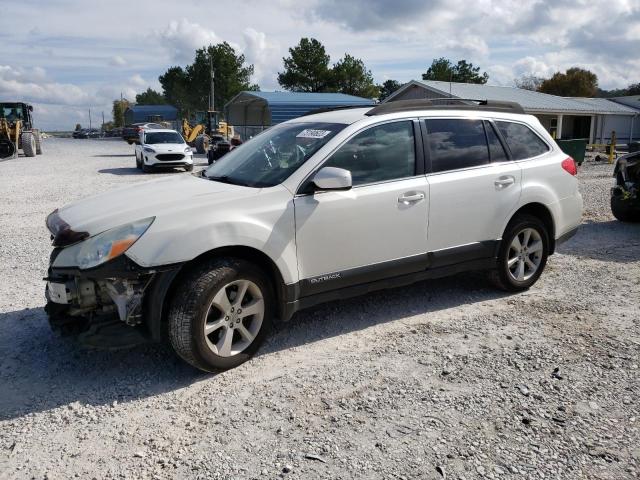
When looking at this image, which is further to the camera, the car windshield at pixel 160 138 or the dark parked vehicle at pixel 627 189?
the car windshield at pixel 160 138

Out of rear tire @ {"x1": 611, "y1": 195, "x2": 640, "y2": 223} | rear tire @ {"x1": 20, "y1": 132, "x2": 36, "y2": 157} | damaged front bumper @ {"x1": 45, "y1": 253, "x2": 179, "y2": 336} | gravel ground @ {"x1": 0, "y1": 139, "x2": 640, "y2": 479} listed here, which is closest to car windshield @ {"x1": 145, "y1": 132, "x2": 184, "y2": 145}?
rear tire @ {"x1": 20, "y1": 132, "x2": 36, "y2": 157}

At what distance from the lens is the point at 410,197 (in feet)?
14.5

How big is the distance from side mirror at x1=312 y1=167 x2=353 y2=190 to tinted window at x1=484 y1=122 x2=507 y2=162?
1815 millimetres

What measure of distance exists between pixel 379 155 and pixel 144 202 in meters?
1.84

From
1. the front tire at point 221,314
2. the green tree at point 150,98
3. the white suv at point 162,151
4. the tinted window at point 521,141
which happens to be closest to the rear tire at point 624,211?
the tinted window at point 521,141

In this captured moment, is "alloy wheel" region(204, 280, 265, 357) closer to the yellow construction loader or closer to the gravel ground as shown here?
the gravel ground

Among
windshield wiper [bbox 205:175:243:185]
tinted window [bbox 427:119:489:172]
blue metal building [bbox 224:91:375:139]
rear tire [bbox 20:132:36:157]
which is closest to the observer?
windshield wiper [bbox 205:175:243:185]

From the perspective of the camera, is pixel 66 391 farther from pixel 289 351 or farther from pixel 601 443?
pixel 601 443

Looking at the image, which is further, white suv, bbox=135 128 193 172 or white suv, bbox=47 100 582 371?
white suv, bbox=135 128 193 172

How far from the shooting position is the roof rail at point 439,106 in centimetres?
457

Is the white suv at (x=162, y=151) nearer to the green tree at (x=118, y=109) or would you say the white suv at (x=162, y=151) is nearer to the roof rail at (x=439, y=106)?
the roof rail at (x=439, y=106)

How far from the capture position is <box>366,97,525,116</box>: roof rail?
4.57m

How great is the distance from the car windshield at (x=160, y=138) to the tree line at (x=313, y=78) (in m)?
39.5

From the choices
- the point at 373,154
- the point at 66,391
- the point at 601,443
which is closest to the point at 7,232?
the point at 66,391
